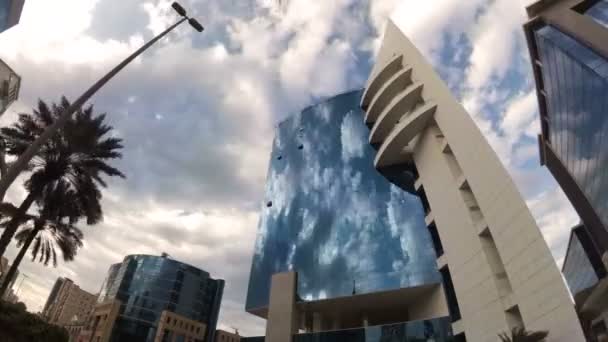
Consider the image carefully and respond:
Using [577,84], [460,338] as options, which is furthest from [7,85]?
[577,84]

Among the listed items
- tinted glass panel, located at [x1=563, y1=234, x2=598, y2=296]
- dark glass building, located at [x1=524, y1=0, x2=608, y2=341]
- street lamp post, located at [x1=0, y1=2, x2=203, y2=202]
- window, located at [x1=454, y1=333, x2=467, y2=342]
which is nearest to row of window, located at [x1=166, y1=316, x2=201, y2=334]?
window, located at [x1=454, y1=333, x2=467, y2=342]

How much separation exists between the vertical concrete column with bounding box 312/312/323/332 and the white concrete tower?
19104 mm

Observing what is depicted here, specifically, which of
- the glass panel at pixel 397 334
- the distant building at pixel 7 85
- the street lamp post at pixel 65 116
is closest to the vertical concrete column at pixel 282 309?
the glass panel at pixel 397 334

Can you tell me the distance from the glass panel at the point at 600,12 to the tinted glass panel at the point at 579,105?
2602 millimetres

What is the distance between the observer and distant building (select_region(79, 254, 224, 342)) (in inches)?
4075

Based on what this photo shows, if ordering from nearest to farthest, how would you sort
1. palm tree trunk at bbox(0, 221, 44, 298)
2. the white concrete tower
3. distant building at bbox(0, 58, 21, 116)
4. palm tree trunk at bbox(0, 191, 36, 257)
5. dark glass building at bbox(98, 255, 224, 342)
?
palm tree trunk at bbox(0, 191, 36, 257)
palm tree trunk at bbox(0, 221, 44, 298)
the white concrete tower
distant building at bbox(0, 58, 21, 116)
dark glass building at bbox(98, 255, 224, 342)

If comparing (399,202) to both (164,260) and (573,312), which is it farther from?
(164,260)

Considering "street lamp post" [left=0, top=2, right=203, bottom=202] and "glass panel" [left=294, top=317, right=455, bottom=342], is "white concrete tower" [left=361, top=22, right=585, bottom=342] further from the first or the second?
"street lamp post" [left=0, top=2, right=203, bottom=202]

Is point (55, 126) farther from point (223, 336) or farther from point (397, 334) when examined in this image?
point (223, 336)

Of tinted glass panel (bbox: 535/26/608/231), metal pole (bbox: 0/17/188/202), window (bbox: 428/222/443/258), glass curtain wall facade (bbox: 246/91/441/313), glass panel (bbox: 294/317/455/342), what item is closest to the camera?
metal pole (bbox: 0/17/188/202)

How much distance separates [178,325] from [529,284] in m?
109

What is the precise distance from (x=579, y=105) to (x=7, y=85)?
65.5 m

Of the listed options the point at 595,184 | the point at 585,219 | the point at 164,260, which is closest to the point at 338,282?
the point at 595,184

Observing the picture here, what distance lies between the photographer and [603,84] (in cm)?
3294
